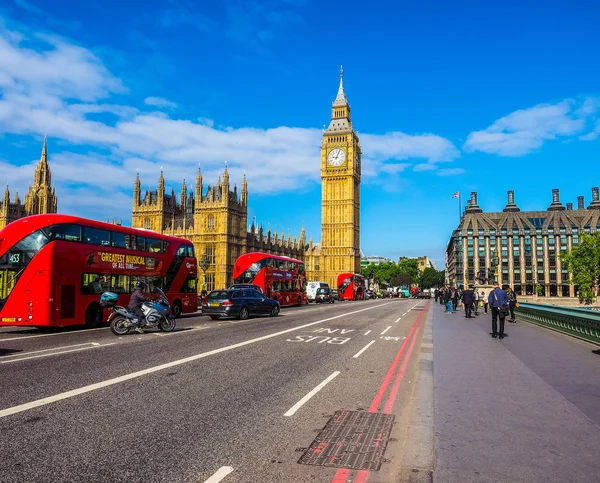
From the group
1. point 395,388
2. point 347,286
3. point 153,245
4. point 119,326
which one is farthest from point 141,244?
point 347,286

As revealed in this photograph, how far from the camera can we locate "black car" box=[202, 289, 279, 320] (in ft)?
74.0

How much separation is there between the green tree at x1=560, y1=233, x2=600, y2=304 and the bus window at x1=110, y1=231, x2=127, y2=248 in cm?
6450

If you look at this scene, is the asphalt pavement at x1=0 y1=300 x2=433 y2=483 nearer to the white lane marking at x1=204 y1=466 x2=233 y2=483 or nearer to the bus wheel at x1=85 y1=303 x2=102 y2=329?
the white lane marking at x1=204 y1=466 x2=233 y2=483

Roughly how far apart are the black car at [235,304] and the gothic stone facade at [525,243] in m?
102

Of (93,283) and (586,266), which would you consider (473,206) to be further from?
(93,283)

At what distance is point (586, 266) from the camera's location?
67938mm

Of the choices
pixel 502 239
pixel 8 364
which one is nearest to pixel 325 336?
pixel 8 364

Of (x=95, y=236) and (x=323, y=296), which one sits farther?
(x=323, y=296)

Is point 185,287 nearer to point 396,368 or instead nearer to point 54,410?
point 396,368

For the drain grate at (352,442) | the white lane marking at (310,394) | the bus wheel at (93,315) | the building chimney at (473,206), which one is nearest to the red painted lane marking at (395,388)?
the drain grate at (352,442)

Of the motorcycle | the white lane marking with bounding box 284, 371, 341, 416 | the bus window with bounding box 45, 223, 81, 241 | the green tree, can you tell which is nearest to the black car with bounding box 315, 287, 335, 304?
the green tree

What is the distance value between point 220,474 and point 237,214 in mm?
72759

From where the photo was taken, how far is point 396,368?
10.2m

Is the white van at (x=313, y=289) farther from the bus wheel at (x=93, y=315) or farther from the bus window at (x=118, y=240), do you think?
the bus wheel at (x=93, y=315)
